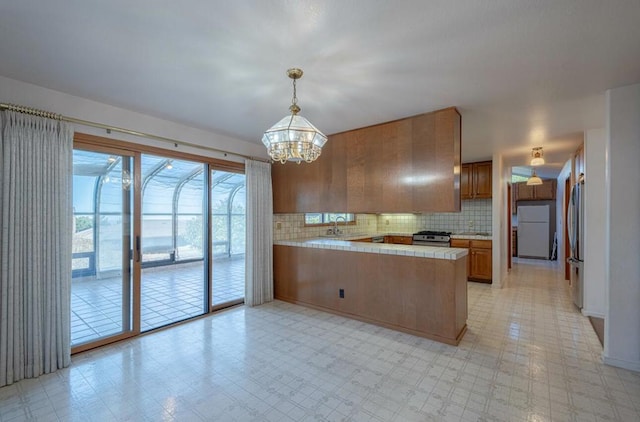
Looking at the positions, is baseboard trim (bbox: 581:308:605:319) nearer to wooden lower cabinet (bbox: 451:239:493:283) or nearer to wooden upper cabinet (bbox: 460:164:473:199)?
wooden lower cabinet (bbox: 451:239:493:283)

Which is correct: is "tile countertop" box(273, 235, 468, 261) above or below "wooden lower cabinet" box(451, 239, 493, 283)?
above

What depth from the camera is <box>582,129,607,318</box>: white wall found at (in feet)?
11.3

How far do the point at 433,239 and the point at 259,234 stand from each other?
341 cm

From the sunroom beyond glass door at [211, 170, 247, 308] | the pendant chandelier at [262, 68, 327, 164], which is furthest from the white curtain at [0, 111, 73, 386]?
the pendant chandelier at [262, 68, 327, 164]

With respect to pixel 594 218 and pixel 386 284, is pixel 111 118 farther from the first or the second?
pixel 594 218

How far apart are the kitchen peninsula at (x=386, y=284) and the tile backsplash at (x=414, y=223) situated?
59cm

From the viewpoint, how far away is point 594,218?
11.6 feet

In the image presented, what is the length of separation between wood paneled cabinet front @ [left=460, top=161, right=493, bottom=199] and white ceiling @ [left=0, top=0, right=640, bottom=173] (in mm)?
2571

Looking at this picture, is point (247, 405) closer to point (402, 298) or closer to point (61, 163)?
point (402, 298)

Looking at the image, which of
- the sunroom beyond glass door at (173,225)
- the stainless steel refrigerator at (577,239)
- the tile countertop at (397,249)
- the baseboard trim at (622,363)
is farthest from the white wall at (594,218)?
the sunroom beyond glass door at (173,225)

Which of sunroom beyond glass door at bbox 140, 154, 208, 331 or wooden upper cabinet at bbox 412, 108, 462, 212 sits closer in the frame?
wooden upper cabinet at bbox 412, 108, 462, 212

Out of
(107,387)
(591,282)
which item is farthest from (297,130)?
(591,282)

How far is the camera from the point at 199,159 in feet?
12.1

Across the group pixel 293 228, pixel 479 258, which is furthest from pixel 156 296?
pixel 479 258
